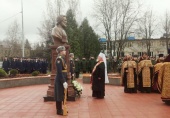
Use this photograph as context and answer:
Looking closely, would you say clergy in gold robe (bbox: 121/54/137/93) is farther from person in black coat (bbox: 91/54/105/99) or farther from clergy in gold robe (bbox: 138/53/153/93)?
person in black coat (bbox: 91/54/105/99)

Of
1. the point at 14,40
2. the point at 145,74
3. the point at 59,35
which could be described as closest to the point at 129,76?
the point at 145,74

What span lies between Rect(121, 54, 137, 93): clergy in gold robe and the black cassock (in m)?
1.93

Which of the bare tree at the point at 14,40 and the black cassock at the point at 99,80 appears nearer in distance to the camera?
the black cassock at the point at 99,80

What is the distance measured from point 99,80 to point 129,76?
2.07 metres

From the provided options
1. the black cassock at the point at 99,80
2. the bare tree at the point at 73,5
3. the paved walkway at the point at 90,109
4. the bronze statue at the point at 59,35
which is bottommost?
the paved walkway at the point at 90,109

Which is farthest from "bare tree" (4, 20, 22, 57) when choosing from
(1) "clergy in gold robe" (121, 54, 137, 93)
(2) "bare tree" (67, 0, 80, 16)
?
(1) "clergy in gold robe" (121, 54, 137, 93)

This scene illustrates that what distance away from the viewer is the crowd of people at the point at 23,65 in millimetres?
21297

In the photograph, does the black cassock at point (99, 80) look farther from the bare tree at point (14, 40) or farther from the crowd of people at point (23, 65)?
the bare tree at point (14, 40)

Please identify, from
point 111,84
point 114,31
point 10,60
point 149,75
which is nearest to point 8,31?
point 114,31

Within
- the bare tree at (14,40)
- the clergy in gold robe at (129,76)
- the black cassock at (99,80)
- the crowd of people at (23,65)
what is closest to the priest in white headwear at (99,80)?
the black cassock at (99,80)

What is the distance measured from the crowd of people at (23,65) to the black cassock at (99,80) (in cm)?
1127

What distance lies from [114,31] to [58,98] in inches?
844

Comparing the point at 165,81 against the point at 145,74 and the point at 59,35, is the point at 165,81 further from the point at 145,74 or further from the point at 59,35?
the point at 59,35

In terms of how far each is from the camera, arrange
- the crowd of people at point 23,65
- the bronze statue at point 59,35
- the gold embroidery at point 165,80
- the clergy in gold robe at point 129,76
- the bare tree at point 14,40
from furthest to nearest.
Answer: the bare tree at point 14,40 < the crowd of people at point 23,65 < the clergy in gold robe at point 129,76 < the bronze statue at point 59,35 < the gold embroidery at point 165,80
